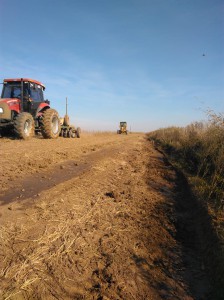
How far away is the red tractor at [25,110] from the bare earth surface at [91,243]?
576cm

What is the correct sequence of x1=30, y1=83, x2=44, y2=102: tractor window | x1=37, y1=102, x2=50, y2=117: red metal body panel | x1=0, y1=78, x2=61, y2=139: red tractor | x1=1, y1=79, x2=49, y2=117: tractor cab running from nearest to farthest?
x1=0, y1=78, x2=61, y2=139: red tractor, x1=1, y1=79, x2=49, y2=117: tractor cab, x1=30, y1=83, x2=44, y2=102: tractor window, x1=37, y1=102, x2=50, y2=117: red metal body panel

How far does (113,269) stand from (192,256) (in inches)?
45.3

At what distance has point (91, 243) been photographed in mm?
3131

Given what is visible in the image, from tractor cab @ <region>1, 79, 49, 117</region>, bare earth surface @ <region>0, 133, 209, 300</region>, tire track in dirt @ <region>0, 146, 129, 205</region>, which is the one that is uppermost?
tractor cab @ <region>1, 79, 49, 117</region>

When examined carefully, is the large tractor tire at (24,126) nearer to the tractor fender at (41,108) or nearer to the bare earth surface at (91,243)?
the tractor fender at (41,108)

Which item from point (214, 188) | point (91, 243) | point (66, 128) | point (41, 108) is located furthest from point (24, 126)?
point (91, 243)

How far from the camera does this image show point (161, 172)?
26.7 ft

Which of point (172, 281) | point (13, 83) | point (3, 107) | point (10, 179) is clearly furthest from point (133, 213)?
point (13, 83)

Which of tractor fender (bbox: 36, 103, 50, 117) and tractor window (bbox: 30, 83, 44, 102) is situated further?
tractor fender (bbox: 36, 103, 50, 117)

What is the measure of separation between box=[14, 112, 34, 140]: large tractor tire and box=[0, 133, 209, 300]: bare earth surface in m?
5.35

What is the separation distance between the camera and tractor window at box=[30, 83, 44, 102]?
12.4 meters

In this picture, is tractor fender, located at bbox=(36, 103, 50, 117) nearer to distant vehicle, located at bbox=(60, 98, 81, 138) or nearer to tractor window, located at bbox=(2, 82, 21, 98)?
tractor window, located at bbox=(2, 82, 21, 98)

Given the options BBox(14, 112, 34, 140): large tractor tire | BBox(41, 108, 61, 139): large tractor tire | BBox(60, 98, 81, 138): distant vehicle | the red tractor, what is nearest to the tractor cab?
the red tractor

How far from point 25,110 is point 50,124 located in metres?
1.30
